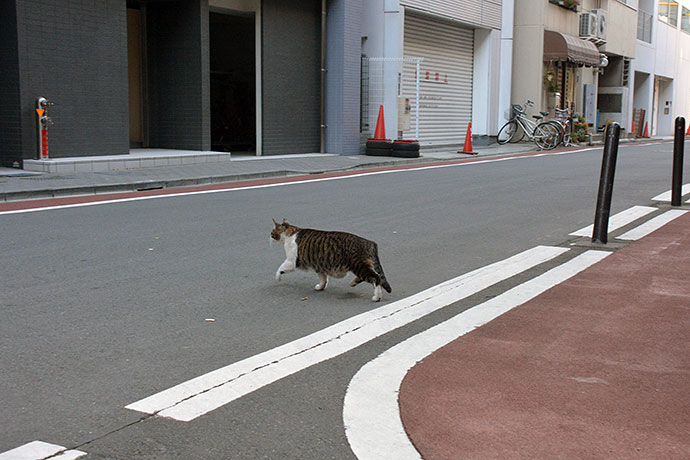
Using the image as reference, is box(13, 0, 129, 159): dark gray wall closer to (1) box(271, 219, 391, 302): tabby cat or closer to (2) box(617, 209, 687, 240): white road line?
(1) box(271, 219, 391, 302): tabby cat

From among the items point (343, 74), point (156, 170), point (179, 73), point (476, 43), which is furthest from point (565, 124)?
point (156, 170)

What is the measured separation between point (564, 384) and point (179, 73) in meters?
16.0

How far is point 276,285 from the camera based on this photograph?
260 inches

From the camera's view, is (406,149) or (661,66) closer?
(406,149)

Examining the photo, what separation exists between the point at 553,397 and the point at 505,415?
388 mm

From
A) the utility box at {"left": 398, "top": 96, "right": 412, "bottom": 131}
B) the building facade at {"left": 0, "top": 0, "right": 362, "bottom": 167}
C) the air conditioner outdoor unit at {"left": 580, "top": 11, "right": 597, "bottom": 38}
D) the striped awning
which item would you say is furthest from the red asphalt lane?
the air conditioner outdoor unit at {"left": 580, "top": 11, "right": 597, "bottom": 38}

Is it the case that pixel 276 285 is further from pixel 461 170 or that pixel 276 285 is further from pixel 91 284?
pixel 461 170

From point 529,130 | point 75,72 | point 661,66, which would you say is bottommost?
point 529,130

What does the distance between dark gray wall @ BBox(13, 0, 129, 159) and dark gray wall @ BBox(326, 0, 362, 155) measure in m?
6.61

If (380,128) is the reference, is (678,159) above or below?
below

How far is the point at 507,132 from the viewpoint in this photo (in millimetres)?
29891

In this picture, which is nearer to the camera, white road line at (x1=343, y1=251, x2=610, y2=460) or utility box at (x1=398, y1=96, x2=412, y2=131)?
white road line at (x1=343, y1=251, x2=610, y2=460)

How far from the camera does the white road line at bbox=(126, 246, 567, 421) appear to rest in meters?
3.93

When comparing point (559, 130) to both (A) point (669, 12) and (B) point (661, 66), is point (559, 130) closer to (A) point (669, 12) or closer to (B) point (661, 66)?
(B) point (661, 66)
